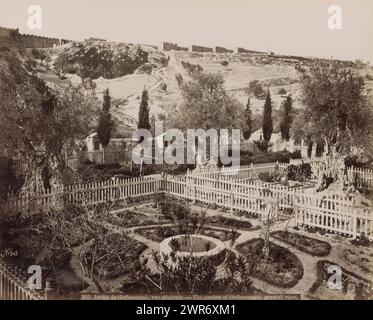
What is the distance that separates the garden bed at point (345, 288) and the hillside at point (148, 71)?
368 centimetres

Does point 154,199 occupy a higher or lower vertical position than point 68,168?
lower

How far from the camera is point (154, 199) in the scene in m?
10.7

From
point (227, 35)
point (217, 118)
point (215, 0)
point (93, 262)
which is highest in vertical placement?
point (215, 0)

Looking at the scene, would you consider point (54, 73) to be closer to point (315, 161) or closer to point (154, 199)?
point (154, 199)

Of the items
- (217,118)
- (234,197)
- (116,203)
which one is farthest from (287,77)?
(116,203)

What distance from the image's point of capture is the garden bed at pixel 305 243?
8.02 metres

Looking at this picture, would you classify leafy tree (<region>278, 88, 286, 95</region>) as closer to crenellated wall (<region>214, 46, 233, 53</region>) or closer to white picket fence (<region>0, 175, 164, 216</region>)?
crenellated wall (<region>214, 46, 233, 53</region>)

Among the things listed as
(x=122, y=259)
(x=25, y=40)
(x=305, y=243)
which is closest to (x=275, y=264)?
(x=305, y=243)

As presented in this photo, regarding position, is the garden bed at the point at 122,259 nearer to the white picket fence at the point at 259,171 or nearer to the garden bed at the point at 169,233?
the garden bed at the point at 169,233

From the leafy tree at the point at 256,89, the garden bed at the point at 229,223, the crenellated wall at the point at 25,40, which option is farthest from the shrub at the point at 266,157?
the crenellated wall at the point at 25,40

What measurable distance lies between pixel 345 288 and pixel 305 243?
1391 mm

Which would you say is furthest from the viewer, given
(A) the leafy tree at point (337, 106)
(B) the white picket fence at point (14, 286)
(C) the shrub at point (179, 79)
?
(C) the shrub at point (179, 79)

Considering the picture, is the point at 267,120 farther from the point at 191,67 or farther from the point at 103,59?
the point at 103,59

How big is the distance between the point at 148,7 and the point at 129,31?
0.76 meters
